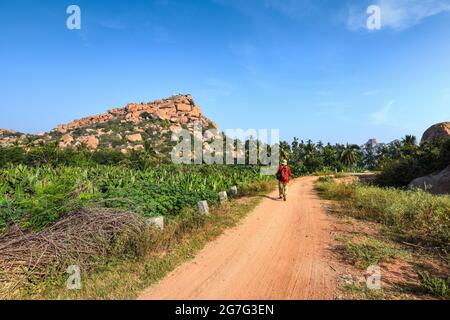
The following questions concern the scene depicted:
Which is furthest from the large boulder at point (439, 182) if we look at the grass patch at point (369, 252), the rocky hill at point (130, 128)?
the rocky hill at point (130, 128)

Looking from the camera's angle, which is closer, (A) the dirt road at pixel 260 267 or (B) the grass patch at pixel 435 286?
(B) the grass patch at pixel 435 286

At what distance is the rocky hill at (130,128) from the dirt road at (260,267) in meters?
45.8

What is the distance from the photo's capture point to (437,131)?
53219 millimetres

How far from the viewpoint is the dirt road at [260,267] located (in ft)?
14.3

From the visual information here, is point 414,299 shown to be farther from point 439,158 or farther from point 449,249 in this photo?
point 439,158

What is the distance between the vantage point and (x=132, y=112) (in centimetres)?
10969

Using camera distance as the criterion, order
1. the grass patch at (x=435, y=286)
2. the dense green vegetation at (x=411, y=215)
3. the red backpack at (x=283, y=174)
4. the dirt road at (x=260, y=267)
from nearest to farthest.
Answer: the grass patch at (x=435, y=286), the dirt road at (x=260, y=267), the dense green vegetation at (x=411, y=215), the red backpack at (x=283, y=174)

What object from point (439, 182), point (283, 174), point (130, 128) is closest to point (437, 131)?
point (439, 182)

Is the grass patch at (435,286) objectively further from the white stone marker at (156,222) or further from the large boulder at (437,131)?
the large boulder at (437,131)

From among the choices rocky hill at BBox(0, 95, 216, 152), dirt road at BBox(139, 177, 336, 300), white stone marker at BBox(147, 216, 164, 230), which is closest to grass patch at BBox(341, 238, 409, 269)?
dirt road at BBox(139, 177, 336, 300)

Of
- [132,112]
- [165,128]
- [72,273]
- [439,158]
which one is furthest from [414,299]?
[132,112]

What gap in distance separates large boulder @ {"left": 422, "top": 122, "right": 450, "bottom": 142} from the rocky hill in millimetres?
56666

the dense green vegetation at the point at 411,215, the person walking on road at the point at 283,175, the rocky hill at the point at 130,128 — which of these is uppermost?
the rocky hill at the point at 130,128

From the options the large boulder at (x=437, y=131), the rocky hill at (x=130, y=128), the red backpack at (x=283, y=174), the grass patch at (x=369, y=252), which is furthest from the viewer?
the rocky hill at (x=130, y=128)
